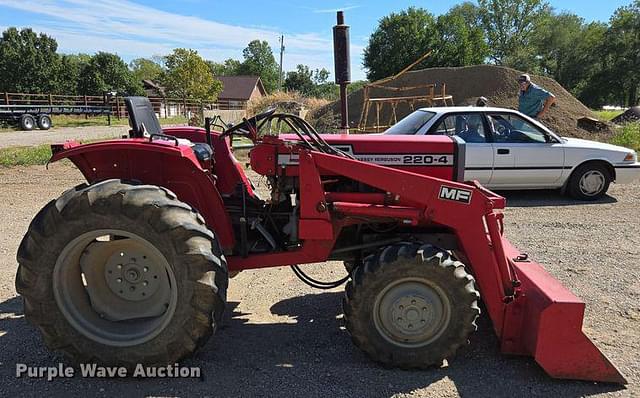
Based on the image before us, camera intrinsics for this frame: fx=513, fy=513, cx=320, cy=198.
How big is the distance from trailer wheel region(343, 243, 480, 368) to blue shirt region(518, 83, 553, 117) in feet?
25.7

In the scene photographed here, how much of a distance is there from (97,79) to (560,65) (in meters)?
53.9

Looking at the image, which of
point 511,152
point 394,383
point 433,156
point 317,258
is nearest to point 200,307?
point 317,258

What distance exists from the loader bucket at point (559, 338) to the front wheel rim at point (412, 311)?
0.44 metres

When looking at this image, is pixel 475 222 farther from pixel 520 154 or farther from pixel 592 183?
pixel 592 183

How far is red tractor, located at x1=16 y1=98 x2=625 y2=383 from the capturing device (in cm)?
294

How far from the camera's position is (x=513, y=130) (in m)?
8.21

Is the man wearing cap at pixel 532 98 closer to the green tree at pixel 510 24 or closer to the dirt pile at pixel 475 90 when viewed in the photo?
the dirt pile at pixel 475 90

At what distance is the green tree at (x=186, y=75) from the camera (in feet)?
146

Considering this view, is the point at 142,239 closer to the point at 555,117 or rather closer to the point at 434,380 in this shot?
the point at 434,380

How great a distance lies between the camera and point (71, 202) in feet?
9.63

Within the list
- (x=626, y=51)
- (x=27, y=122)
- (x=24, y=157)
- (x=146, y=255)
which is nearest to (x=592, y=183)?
(x=146, y=255)

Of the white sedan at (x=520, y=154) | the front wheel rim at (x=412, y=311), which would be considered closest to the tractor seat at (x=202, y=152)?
the front wheel rim at (x=412, y=311)

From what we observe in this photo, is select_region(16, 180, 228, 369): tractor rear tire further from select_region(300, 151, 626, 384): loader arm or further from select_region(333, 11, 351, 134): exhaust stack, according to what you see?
select_region(333, 11, 351, 134): exhaust stack

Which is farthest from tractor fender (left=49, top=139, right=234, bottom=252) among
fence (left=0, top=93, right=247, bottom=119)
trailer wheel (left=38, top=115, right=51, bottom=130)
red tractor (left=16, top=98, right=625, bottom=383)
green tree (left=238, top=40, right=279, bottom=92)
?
green tree (left=238, top=40, right=279, bottom=92)
